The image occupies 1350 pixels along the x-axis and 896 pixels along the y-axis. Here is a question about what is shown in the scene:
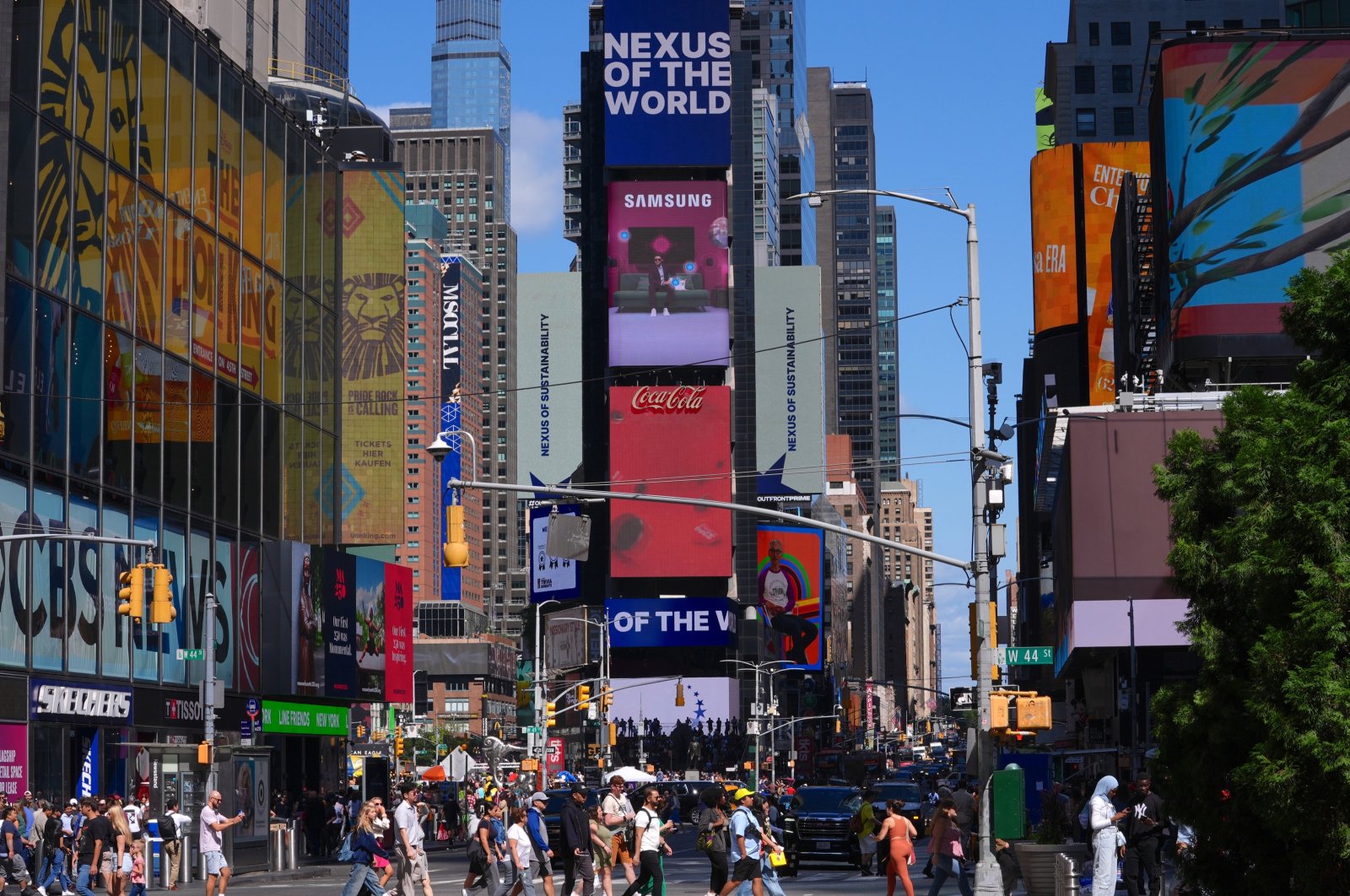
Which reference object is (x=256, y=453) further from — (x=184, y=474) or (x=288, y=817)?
(x=288, y=817)

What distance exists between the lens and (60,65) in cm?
4591

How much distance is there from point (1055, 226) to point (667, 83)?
4448 centimetres

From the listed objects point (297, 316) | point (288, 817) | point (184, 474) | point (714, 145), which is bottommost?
point (288, 817)

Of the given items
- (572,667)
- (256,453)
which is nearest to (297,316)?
(256,453)

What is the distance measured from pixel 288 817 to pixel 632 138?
94.7 m

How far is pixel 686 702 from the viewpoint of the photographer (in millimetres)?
153500

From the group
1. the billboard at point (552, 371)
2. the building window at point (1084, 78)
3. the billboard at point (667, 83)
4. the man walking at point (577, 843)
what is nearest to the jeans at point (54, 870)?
the man walking at point (577, 843)

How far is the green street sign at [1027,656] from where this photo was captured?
27.3m

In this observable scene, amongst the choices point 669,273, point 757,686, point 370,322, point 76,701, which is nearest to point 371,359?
point 370,322

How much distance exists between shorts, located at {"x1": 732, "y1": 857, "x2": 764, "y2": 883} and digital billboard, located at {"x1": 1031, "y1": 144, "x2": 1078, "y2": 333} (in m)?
91.7

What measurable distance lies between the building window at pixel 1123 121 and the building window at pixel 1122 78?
51.6 inches

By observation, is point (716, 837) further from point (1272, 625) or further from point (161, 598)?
point (161, 598)

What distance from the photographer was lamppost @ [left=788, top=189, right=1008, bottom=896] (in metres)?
26.2

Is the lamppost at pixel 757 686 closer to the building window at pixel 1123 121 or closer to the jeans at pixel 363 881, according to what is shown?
the building window at pixel 1123 121
